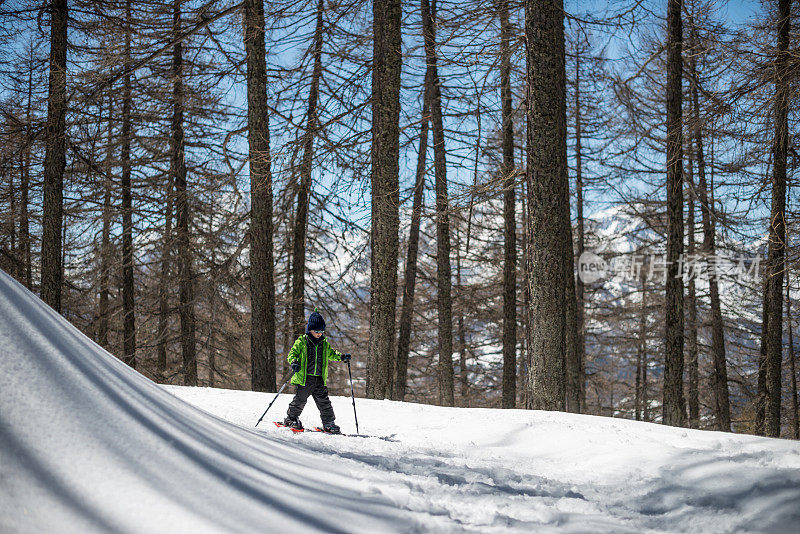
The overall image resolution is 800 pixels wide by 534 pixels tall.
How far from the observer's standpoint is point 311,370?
269 inches

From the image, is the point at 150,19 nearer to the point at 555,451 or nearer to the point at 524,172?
the point at 524,172

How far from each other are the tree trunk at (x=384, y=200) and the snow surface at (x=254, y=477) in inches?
190

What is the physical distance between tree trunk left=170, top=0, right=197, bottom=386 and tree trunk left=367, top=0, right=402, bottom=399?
23.4 feet

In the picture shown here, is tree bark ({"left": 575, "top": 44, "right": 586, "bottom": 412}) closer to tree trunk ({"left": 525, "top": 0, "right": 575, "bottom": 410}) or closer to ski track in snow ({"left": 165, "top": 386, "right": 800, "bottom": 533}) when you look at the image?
tree trunk ({"left": 525, "top": 0, "right": 575, "bottom": 410})

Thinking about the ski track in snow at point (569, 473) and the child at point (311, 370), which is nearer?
the ski track in snow at point (569, 473)

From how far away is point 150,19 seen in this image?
1243cm

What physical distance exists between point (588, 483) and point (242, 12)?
11003 mm

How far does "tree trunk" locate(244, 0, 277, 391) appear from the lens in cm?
1109

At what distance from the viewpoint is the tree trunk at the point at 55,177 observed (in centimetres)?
1161

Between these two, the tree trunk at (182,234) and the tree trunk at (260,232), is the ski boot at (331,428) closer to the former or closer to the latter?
the tree trunk at (260,232)

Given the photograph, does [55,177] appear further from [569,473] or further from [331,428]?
[569,473]

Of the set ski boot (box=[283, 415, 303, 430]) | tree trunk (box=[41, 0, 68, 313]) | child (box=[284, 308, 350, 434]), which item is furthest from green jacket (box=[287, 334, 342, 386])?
tree trunk (box=[41, 0, 68, 313])

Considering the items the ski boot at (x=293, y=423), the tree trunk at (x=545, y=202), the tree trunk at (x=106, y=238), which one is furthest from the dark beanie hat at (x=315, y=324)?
the tree trunk at (x=106, y=238)

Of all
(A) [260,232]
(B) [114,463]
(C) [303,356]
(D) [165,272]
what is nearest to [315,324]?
(C) [303,356]
